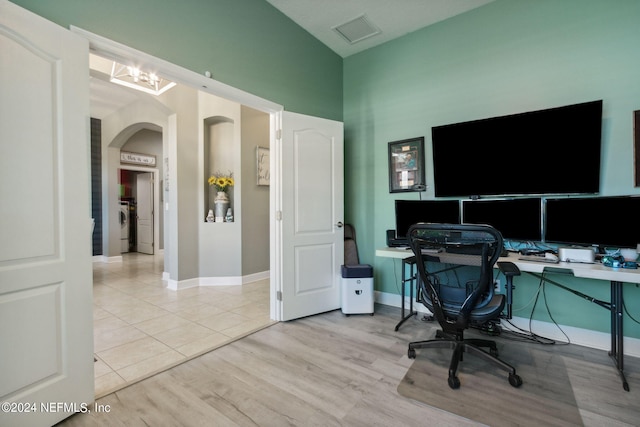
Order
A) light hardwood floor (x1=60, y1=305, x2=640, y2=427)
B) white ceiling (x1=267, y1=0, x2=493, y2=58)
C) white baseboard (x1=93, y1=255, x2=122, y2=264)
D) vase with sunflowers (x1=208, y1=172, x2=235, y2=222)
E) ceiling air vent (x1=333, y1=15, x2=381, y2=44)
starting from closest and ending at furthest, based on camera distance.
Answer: light hardwood floor (x1=60, y1=305, x2=640, y2=427) < white ceiling (x1=267, y1=0, x2=493, y2=58) < ceiling air vent (x1=333, y1=15, x2=381, y2=44) < vase with sunflowers (x1=208, y1=172, x2=235, y2=222) < white baseboard (x1=93, y1=255, x2=122, y2=264)

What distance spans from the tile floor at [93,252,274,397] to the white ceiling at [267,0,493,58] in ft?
10.5

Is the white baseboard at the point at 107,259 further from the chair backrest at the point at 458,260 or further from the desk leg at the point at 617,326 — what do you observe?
the desk leg at the point at 617,326

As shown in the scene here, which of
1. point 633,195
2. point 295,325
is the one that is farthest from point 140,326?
point 633,195

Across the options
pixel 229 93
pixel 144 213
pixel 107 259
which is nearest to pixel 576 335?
pixel 229 93

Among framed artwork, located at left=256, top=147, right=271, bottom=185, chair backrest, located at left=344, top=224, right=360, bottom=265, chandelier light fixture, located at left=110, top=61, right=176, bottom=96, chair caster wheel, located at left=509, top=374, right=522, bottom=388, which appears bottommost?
chair caster wheel, located at left=509, top=374, right=522, bottom=388

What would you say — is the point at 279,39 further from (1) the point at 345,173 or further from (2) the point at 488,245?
(2) the point at 488,245

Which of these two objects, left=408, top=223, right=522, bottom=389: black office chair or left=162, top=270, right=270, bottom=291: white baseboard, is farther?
left=162, top=270, right=270, bottom=291: white baseboard

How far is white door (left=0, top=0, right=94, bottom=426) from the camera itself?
136 cm

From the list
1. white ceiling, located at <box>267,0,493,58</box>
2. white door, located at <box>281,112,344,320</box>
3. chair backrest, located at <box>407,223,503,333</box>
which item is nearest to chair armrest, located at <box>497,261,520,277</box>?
chair backrest, located at <box>407,223,503,333</box>

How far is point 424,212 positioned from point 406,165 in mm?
618

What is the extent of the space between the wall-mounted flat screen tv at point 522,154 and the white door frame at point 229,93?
167cm

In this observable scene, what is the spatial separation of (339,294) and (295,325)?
27.1 inches

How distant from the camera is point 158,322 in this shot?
2973mm

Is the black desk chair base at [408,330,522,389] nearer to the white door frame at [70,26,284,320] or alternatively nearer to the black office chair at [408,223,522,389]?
the black office chair at [408,223,522,389]
